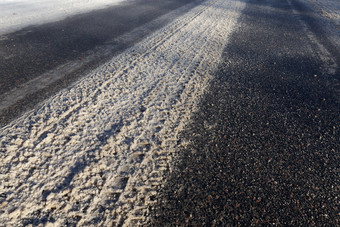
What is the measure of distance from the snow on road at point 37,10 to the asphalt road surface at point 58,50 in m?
0.56

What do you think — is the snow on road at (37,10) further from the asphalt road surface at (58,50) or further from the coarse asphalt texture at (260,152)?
the coarse asphalt texture at (260,152)

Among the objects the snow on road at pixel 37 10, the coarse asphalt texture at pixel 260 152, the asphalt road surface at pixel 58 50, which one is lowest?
the coarse asphalt texture at pixel 260 152

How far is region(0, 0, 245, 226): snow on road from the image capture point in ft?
6.14

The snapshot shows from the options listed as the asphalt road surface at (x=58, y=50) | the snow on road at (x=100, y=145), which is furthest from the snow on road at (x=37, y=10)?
the snow on road at (x=100, y=145)

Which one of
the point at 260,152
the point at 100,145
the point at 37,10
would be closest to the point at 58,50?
the point at 100,145

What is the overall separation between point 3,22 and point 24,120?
533 centimetres

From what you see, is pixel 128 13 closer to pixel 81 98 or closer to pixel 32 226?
pixel 81 98

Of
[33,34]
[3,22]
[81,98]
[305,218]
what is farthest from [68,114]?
[3,22]

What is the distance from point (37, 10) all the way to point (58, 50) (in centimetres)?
455

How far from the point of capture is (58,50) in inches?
186

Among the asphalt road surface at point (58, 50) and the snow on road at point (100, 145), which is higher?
the asphalt road surface at point (58, 50)

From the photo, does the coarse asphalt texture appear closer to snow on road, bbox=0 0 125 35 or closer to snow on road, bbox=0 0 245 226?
snow on road, bbox=0 0 245 226

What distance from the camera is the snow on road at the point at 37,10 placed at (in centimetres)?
644

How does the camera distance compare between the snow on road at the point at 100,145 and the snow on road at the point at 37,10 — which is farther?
the snow on road at the point at 37,10
